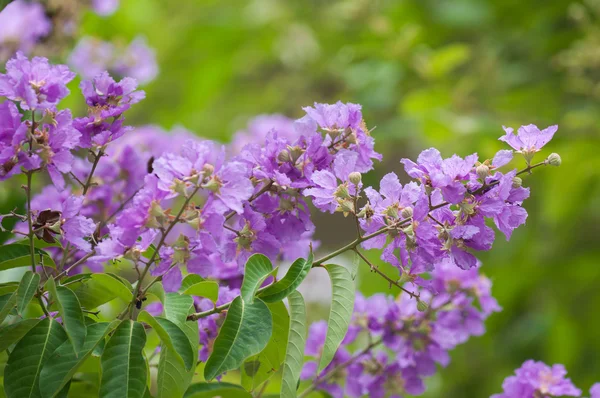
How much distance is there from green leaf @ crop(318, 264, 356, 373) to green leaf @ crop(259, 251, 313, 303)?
0.03 m

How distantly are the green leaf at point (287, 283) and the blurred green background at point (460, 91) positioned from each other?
97 centimetres

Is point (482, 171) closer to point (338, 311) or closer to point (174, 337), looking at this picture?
point (338, 311)

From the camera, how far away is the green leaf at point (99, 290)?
0.56 metres

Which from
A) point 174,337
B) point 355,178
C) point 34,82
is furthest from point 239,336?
point 34,82

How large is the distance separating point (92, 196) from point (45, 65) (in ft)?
1.04

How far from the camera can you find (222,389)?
25.1 inches

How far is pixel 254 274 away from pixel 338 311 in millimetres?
73

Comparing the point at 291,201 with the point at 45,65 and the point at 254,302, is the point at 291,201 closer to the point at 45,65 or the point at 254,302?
the point at 254,302

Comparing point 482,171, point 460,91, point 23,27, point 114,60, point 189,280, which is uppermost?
point 460,91

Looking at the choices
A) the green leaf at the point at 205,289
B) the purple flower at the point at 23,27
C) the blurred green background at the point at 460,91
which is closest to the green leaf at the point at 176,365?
the green leaf at the point at 205,289

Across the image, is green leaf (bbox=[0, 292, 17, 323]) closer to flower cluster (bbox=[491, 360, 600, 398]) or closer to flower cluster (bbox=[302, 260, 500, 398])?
flower cluster (bbox=[302, 260, 500, 398])

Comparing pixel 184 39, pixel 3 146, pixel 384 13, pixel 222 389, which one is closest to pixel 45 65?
pixel 3 146

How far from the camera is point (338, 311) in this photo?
1.90 ft

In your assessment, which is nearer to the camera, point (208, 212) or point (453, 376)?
point (208, 212)
